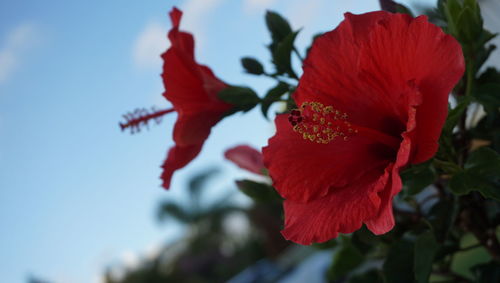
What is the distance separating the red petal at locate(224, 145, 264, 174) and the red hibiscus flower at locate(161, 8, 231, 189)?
0.11 m

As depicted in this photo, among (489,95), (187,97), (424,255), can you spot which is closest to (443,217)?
(424,255)

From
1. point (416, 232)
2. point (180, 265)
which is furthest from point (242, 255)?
point (416, 232)

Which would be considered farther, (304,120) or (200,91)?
(200,91)

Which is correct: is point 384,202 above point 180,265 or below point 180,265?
above

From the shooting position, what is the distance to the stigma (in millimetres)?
509

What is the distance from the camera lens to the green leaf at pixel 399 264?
66 centimetres

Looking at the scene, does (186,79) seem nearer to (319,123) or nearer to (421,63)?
(319,123)

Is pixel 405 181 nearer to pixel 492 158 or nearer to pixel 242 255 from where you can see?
pixel 492 158

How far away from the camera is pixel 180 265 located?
8945 mm

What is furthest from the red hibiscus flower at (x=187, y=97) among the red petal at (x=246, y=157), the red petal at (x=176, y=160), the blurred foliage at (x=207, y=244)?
the blurred foliage at (x=207, y=244)

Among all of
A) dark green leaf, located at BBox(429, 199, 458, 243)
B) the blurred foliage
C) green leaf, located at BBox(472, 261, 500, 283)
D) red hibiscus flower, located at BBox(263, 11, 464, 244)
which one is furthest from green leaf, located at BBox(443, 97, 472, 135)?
the blurred foliage

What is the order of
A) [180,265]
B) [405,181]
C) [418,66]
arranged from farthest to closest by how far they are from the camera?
[180,265] < [405,181] < [418,66]

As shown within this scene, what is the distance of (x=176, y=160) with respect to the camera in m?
0.65

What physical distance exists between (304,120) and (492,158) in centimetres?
22
